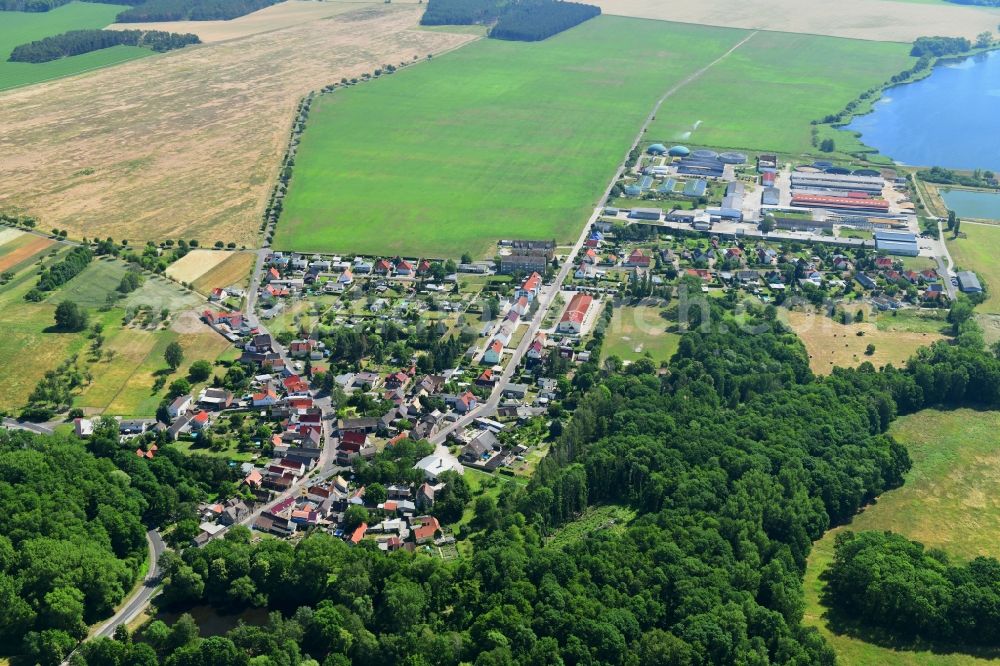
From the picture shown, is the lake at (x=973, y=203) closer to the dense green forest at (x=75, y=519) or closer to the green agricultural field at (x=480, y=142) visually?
the green agricultural field at (x=480, y=142)

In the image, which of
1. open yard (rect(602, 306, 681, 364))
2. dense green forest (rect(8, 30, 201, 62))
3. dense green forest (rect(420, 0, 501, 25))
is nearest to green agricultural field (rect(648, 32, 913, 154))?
dense green forest (rect(420, 0, 501, 25))

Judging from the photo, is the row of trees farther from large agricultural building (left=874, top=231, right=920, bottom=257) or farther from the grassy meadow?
large agricultural building (left=874, top=231, right=920, bottom=257)

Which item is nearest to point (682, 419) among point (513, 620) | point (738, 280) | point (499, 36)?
point (513, 620)

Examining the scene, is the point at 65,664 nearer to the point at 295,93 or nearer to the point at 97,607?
the point at 97,607

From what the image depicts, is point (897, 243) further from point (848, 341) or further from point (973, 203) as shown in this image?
point (848, 341)

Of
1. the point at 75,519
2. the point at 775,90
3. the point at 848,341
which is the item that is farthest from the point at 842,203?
the point at 75,519

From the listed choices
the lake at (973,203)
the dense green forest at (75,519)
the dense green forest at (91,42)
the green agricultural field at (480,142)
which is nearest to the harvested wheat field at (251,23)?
the dense green forest at (91,42)

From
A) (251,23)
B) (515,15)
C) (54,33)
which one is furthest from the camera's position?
(515,15)

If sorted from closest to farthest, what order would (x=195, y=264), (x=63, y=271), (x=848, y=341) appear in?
(x=848, y=341) → (x=63, y=271) → (x=195, y=264)
